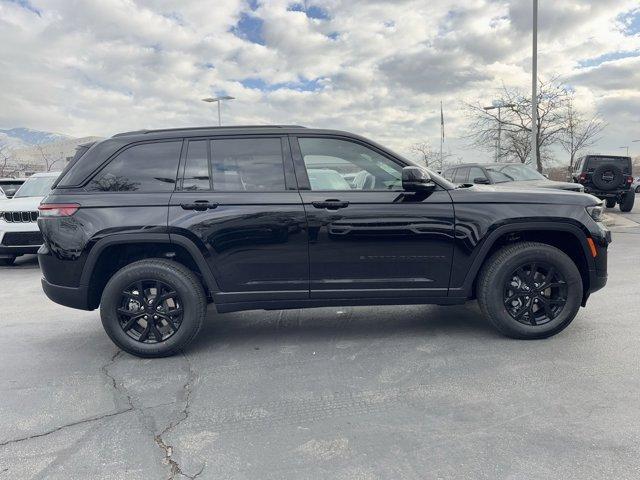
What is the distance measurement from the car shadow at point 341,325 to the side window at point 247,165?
1.42 metres

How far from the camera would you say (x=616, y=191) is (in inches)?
578

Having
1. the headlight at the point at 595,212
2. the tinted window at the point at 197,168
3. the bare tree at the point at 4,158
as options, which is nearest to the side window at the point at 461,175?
the headlight at the point at 595,212

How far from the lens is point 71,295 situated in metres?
3.79

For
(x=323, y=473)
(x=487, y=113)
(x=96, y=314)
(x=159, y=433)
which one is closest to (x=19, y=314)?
(x=96, y=314)

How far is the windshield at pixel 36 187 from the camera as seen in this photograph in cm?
903

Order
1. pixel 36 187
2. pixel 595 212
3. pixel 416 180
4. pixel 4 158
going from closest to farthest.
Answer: pixel 416 180 < pixel 595 212 < pixel 36 187 < pixel 4 158

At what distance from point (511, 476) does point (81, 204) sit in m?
3.46

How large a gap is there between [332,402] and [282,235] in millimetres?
1344

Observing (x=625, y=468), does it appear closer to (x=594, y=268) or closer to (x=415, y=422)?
(x=415, y=422)

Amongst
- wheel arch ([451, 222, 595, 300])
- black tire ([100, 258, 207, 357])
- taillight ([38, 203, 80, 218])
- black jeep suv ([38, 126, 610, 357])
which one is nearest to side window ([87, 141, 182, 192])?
black jeep suv ([38, 126, 610, 357])

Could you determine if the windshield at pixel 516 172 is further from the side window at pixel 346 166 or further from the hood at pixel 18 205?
the hood at pixel 18 205

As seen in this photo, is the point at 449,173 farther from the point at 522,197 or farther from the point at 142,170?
the point at 142,170

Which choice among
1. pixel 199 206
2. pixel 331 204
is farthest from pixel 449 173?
pixel 199 206

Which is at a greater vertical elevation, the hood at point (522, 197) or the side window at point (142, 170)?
the side window at point (142, 170)
